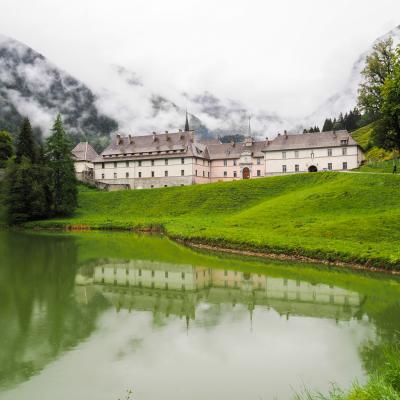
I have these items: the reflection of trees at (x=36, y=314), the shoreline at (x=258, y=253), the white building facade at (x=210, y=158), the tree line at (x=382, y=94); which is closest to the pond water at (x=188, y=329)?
the reflection of trees at (x=36, y=314)

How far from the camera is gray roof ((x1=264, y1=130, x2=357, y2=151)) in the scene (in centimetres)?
8119

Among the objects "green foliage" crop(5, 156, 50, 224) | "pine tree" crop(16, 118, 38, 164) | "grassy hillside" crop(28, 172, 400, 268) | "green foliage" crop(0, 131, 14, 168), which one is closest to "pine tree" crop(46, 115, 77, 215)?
"green foliage" crop(5, 156, 50, 224)

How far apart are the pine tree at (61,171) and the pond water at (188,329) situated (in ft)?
122

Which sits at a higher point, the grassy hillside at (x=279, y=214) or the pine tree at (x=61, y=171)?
the pine tree at (x=61, y=171)

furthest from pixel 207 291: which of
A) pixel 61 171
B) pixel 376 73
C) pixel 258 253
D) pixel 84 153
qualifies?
pixel 84 153

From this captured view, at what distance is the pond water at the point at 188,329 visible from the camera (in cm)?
1139

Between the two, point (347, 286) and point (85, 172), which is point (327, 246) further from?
point (85, 172)

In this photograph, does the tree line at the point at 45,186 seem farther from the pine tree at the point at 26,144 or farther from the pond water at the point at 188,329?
the pond water at the point at 188,329

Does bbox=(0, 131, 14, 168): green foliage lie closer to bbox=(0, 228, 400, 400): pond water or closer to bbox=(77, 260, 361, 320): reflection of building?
bbox=(0, 228, 400, 400): pond water

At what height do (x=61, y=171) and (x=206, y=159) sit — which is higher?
(x=206, y=159)

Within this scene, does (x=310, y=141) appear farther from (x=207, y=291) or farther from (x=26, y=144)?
(x=207, y=291)

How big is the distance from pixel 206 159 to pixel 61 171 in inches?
1370

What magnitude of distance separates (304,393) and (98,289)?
14358mm

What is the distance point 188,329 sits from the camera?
15.7 m
